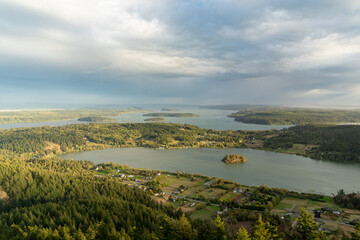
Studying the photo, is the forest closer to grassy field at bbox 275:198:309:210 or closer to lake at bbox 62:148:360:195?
grassy field at bbox 275:198:309:210

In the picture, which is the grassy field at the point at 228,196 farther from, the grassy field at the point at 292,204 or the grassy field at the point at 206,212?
the grassy field at the point at 292,204

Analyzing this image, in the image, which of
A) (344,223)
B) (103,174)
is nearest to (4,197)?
(103,174)

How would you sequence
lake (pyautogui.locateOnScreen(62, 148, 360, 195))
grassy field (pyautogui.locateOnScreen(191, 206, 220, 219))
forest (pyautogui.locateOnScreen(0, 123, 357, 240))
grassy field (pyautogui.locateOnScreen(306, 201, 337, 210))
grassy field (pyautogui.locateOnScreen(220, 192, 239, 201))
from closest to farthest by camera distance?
1. forest (pyautogui.locateOnScreen(0, 123, 357, 240))
2. grassy field (pyautogui.locateOnScreen(191, 206, 220, 219))
3. grassy field (pyautogui.locateOnScreen(306, 201, 337, 210))
4. grassy field (pyautogui.locateOnScreen(220, 192, 239, 201))
5. lake (pyautogui.locateOnScreen(62, 148, 360, 195))

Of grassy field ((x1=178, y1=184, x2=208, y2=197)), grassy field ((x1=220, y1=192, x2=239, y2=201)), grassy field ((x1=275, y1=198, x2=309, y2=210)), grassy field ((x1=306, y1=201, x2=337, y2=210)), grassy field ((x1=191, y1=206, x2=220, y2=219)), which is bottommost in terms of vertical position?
grassy field ((x1=178, y1=184, x2=208, y2=197))

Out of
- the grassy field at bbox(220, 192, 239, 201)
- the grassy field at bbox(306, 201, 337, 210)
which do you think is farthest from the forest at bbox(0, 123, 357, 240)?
the grassy field at bbox(306, 201, 337, 210)

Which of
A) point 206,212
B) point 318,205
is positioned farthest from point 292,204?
point 206,212

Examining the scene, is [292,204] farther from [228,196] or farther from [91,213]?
[91,213]

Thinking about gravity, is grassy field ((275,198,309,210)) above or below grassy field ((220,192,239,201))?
above

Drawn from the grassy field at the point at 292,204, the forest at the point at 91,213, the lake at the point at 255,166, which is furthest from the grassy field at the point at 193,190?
the grassy field at the point at 292,204
